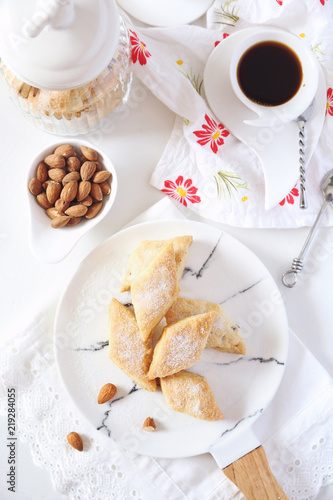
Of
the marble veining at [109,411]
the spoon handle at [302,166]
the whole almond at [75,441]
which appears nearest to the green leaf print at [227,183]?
the spoon handle at [302,166]

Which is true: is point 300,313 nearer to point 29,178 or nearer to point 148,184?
point 148,184

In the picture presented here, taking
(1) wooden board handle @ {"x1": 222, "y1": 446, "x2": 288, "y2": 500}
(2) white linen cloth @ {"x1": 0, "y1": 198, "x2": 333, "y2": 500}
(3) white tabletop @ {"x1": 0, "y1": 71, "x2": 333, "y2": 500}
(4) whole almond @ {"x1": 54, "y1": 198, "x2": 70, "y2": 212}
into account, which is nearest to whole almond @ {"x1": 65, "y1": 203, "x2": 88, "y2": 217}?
(4) whole almond @ {"x1": 54, "y1": 198, "x2": 70, "y2": 212}

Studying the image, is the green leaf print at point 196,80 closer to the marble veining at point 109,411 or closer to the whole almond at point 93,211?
the whole almond at point 93,211

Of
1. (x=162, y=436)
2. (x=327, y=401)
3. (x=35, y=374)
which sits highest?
(x=35, y=374)

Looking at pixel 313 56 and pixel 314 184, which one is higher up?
pixel 313 56

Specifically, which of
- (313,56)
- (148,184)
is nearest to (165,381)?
(148,184)

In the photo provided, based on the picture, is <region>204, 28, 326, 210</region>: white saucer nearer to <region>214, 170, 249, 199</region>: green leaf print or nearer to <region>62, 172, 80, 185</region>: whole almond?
<region>214, 170, 249, 199</region>: green leaf print
